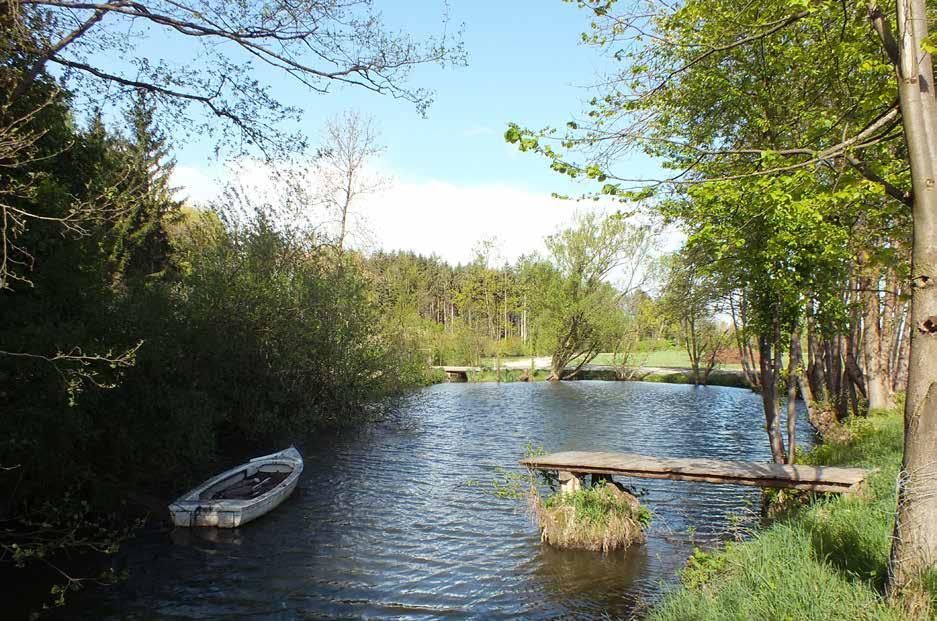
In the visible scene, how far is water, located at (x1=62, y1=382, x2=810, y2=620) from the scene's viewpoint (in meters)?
8.05

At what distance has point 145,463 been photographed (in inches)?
464

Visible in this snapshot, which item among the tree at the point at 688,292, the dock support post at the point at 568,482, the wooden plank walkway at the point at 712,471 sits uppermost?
the tree at the point at 688,292

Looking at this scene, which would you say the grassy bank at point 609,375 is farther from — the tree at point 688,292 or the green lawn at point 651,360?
the tree at point 688,292

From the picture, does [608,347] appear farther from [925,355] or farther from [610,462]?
[925,355]

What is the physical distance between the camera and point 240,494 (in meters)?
12.1

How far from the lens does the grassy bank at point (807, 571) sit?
181 inches

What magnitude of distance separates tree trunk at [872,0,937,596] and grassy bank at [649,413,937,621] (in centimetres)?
28

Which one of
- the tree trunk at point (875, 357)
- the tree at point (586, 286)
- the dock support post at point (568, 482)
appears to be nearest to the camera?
the dock support post at point (568, 482)

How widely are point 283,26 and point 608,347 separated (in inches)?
1539

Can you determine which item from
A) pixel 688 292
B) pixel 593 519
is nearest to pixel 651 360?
pixel 688 292

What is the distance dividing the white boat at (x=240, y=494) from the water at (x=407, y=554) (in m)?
0.27

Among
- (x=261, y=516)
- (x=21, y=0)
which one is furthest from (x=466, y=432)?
(x=21, y=0)

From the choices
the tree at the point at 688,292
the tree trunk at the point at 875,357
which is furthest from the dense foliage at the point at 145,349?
the tree trunk at the point at 875,357

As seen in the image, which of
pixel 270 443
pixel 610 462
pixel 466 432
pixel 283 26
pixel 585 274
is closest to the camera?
pixel 283 26
